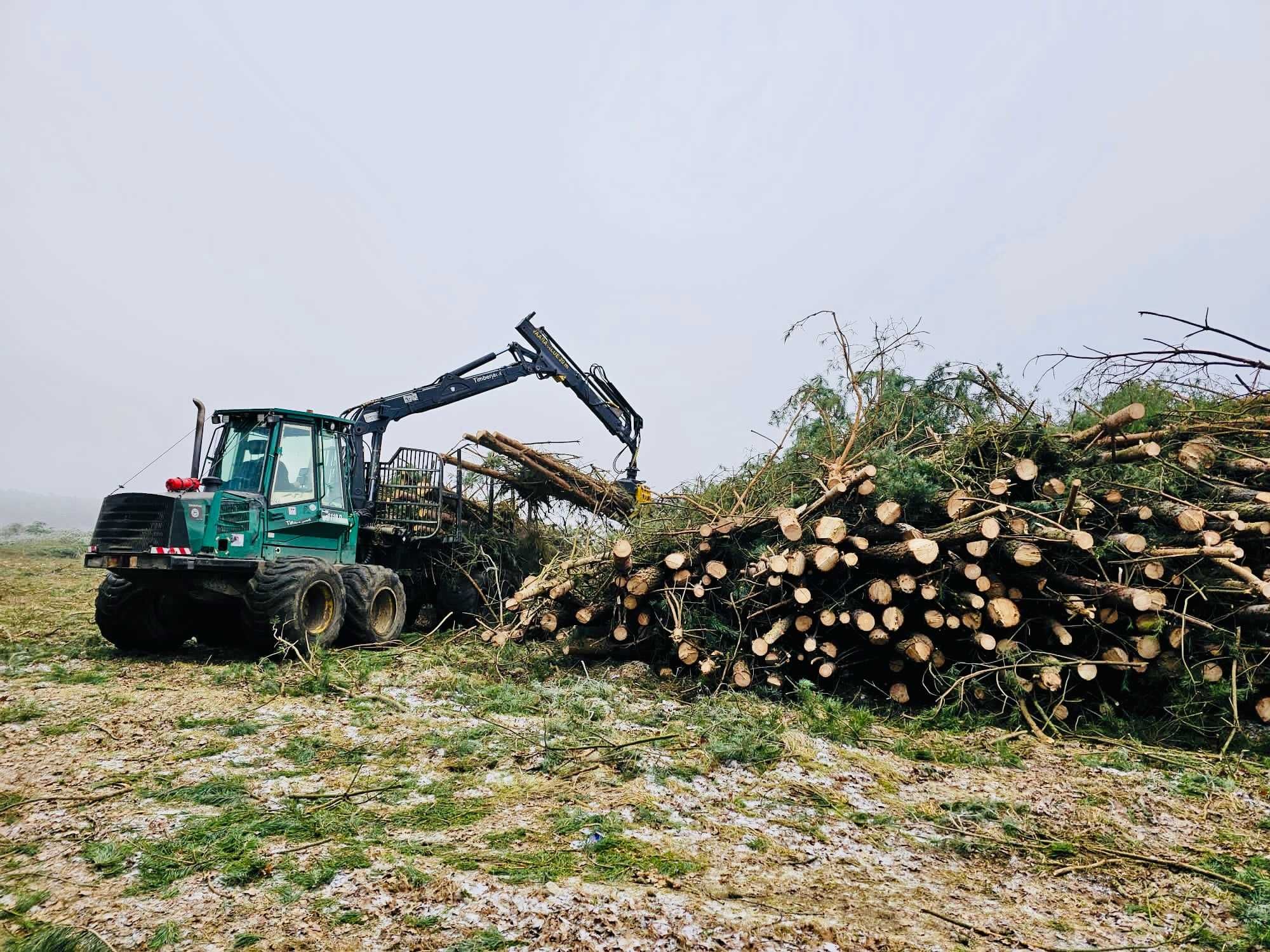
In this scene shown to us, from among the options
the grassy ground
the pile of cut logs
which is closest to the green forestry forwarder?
the grassy ground

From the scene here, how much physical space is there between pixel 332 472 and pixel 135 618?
92.3 inches

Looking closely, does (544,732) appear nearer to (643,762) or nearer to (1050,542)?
(643,762)

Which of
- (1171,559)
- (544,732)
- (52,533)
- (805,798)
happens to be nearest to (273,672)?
(544,732)

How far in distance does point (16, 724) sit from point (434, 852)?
378 centimetres

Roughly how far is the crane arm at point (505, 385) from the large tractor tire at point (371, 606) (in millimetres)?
1316

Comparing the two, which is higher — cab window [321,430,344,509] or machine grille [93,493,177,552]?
cab window [321,430,344,509]

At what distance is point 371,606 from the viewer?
336 inches

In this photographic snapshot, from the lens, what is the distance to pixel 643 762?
473 centimetres

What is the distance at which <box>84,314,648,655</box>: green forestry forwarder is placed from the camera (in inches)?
290

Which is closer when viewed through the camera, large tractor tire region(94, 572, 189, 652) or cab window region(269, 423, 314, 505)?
large tractor tire region(94, 572, 189, 652)

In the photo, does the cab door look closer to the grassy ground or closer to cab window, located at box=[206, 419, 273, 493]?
cab window, located at box=[206, 419, 273, 493]

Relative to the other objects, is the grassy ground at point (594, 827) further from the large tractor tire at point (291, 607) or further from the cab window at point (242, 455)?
the cab window at point (242, 455)

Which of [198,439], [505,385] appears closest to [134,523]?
[198,439]

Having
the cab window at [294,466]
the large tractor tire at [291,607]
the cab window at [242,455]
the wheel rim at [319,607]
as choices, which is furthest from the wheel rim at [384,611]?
the cab window at [242,455]
